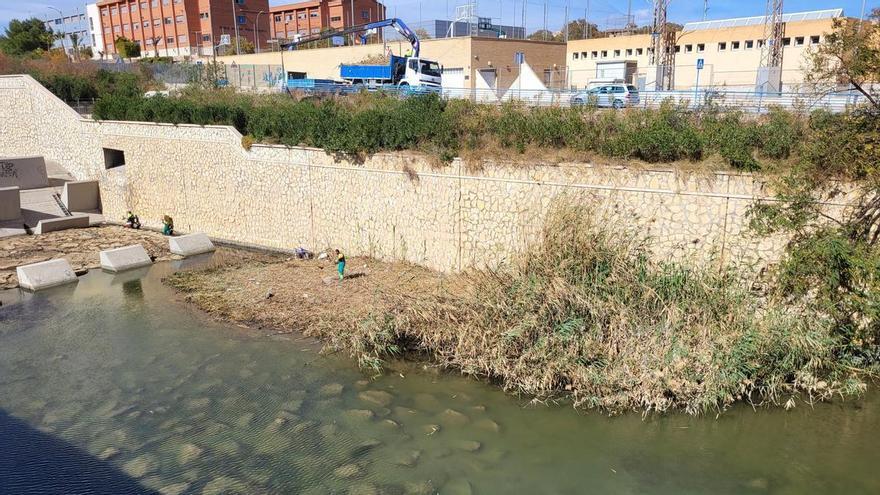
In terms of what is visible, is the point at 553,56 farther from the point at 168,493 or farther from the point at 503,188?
the point at 168,493

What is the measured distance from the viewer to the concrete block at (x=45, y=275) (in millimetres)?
18250

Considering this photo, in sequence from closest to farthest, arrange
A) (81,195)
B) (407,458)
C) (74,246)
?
(407,458)
(74,246)
(81,195)

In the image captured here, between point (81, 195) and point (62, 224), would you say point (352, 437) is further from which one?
point (81, 195)

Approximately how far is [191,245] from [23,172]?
11.4 meters

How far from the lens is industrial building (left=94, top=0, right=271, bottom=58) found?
197 ft

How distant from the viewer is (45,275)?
1855cm

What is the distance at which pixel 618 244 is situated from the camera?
42.2 ft

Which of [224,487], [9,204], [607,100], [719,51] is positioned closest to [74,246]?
[9,204]

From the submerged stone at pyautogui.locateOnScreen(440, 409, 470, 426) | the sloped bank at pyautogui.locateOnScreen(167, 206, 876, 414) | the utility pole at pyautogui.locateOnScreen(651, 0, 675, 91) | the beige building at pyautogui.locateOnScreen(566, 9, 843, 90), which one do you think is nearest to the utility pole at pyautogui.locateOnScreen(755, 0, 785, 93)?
the beige building at pyautogui.locateOnScreen(566, 9, 843, 90)

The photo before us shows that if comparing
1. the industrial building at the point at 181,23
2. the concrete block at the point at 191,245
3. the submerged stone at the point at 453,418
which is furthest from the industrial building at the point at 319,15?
the submerged stone at the point at 453,418

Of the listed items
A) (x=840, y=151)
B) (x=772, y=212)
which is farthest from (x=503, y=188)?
(x=840, y=151)

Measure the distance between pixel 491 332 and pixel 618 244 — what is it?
11.3 feet

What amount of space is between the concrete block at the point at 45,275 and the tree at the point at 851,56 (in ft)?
68.0

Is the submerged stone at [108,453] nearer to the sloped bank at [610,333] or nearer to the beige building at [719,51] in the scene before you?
the sloped bank at [610,333]
